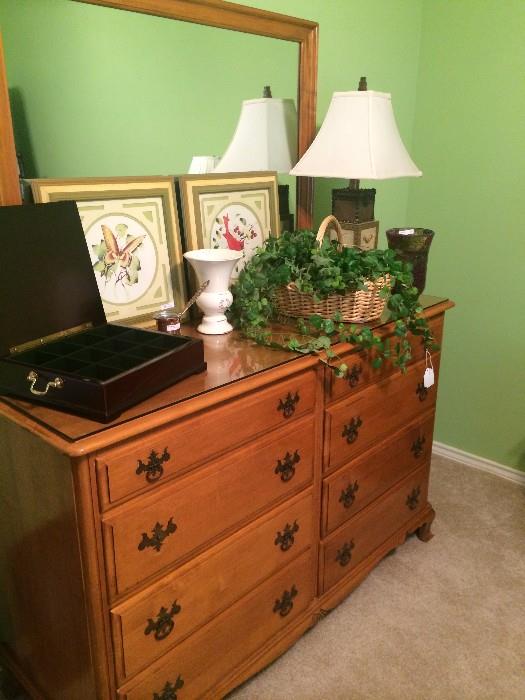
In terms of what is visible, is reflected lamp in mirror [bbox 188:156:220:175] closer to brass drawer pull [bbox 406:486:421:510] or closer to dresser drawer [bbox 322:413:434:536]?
dresser drawer [bbox 322:413:434:536]

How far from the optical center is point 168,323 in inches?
57.2

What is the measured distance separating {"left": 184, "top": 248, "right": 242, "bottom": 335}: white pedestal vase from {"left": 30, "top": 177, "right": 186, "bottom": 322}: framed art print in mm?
90

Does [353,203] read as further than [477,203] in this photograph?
No

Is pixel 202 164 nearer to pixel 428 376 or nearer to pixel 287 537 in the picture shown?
pixel 428 376

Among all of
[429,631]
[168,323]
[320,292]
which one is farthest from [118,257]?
[429,631]

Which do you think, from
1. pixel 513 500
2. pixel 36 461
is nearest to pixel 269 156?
pixel 36 461

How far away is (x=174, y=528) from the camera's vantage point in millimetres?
1215

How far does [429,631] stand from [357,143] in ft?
4.80

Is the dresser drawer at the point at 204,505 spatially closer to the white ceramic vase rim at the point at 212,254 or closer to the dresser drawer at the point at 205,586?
the dresser drawer at the point at 205,586

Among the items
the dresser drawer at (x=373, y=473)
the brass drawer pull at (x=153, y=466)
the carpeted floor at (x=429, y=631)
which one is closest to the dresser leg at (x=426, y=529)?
the carpeted floor at (x=429, y=631)

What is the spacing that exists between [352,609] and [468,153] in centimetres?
176

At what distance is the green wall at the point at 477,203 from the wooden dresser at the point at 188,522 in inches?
37.1

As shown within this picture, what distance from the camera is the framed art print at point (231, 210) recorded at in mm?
1660

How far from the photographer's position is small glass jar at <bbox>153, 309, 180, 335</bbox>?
145cm
